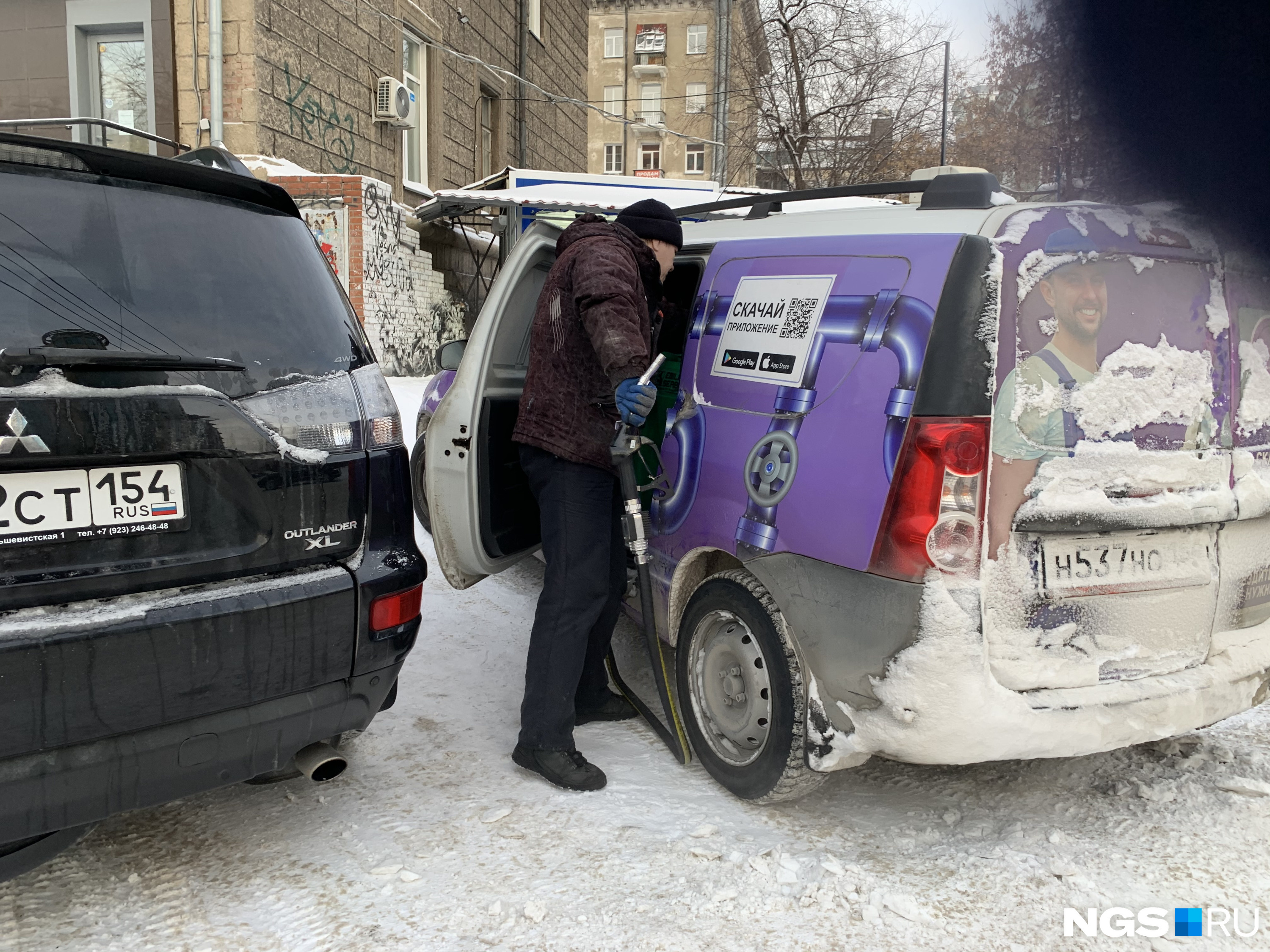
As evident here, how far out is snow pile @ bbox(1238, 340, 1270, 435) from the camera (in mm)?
2584

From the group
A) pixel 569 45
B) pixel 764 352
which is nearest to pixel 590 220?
pixel 764 352

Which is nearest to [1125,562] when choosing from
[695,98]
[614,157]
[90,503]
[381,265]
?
[90,503]

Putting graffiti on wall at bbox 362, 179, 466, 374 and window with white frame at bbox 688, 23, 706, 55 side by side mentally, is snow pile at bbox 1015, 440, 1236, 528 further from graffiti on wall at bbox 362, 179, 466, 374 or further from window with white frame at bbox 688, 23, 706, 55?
window with white frame at bbox 688, 23, 706, 55

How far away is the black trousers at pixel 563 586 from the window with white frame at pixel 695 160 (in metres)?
50.7

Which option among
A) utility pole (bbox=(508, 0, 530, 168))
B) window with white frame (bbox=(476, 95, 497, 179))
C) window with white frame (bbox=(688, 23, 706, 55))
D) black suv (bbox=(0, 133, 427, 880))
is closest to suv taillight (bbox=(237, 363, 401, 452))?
black suv (bbox=(0, 133, 427, 880))

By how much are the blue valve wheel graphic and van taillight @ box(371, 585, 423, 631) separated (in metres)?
0.97

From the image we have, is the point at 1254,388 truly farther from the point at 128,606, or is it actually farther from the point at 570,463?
the point at 128,606

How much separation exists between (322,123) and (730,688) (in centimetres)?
1153

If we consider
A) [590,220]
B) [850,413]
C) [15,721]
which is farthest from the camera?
[590,220]

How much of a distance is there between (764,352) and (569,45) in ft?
81.0

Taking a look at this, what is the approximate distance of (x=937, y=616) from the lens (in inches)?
85.9

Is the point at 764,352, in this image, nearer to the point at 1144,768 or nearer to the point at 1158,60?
the point at 1158,60

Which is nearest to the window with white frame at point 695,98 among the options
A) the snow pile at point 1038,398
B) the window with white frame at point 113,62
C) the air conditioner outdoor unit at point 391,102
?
the air conditioner outdoor unit at point 391,102

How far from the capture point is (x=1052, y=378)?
2.27 metres
